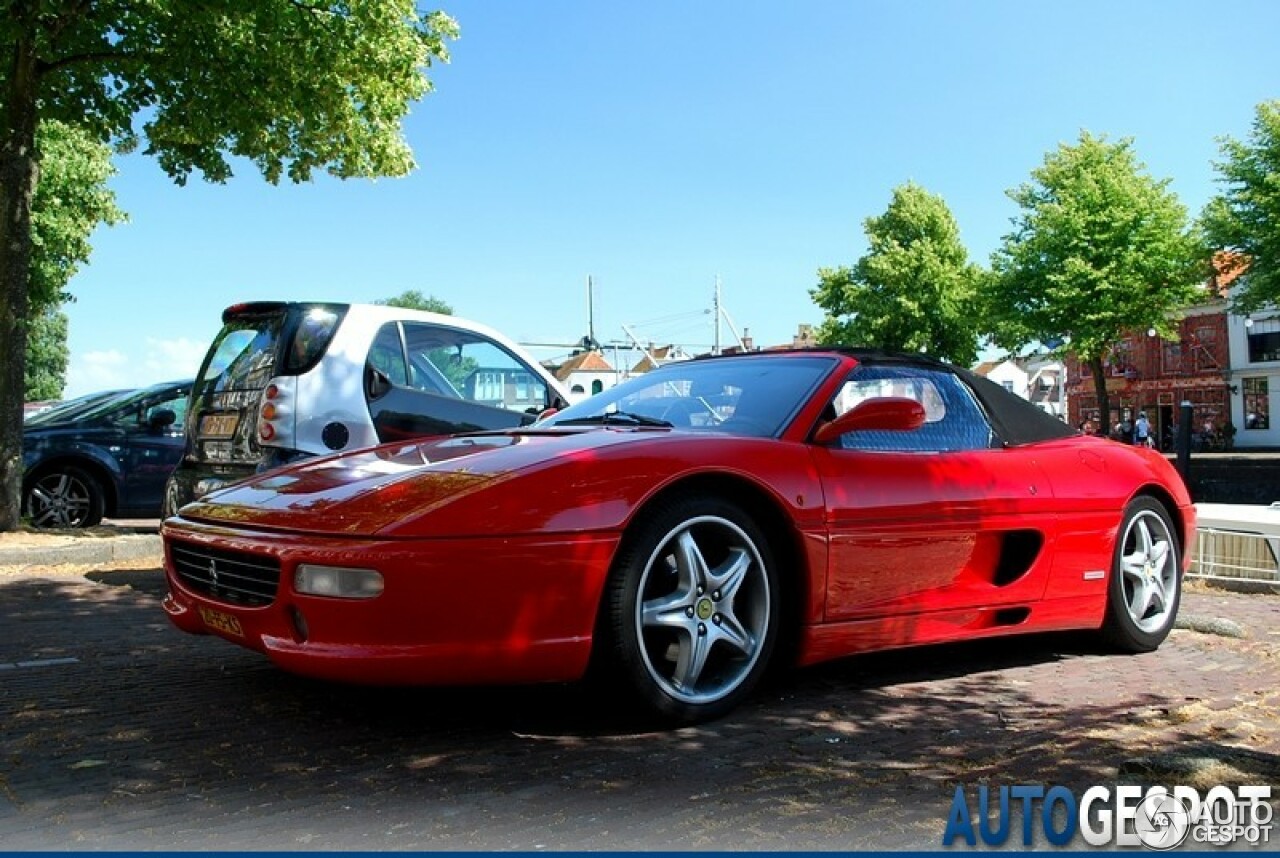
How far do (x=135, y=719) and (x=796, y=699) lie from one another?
2.29m

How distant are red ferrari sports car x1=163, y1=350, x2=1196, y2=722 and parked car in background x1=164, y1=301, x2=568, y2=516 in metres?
2.11

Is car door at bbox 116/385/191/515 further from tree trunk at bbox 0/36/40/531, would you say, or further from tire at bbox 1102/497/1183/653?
tire at bbox 1102/497/1183/653

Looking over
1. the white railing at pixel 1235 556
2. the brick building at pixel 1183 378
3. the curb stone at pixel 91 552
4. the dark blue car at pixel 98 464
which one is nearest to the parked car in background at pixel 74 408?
the dark blue car at pixel 98 464

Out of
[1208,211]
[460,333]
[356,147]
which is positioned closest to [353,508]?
[460,333]

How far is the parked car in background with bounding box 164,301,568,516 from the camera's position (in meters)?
6.26

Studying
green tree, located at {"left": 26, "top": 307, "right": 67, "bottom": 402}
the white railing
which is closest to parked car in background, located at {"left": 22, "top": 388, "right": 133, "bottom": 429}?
the white railing

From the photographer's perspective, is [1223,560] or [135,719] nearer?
[135,719]

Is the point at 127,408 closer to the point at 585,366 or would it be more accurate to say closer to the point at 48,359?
the point at 48,359

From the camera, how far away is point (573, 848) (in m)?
2.49

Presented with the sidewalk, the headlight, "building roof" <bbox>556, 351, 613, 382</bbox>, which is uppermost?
"building roof" <bbox>556, 351, 613, 382</bbox>

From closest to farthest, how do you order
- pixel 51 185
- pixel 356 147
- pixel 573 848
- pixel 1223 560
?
pixel 573 848
pixel 1223 560
pixel 356 147
pixel 51 185

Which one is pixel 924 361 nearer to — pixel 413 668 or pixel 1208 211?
pixel 413 668

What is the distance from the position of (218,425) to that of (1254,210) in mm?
30768

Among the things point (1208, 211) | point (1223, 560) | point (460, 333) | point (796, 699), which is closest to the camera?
point (796, 699)
